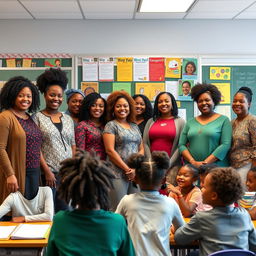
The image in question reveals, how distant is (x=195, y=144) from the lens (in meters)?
3.13

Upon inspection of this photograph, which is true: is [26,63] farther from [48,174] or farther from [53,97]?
[48,174]

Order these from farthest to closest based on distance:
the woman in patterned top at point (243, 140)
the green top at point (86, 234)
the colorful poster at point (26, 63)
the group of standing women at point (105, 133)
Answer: the colorful poster at point (26, 63) → the woman in patterned top at point (243, 140) → the group of standing women at point (105, 133) → the green top at point (86, 234)

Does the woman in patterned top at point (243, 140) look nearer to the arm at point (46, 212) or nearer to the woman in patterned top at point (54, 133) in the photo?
the woman in patterned top at point (54, 133)

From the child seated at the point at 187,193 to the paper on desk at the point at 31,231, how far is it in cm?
88

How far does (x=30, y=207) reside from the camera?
7.64 feet

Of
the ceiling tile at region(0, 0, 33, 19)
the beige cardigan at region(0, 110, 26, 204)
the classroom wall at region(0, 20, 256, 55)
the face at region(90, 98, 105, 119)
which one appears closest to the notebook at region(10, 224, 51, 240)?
the beige cardigan at region(0, 110, 26, 204)

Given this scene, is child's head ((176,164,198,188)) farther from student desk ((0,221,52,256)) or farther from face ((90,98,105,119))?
student desk ((0,221,52,256))

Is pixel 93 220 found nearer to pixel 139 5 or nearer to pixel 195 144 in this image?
pixel 195 144

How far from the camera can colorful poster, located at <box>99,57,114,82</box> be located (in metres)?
4.77

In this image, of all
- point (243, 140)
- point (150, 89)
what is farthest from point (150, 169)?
point (150, 89)

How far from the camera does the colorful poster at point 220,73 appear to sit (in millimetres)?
4848

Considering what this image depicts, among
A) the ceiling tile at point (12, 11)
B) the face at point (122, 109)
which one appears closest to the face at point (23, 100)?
the face at point (122, 109)

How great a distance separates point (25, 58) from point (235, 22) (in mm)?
3050

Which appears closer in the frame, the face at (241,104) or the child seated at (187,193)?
the child seated at (187,193)
